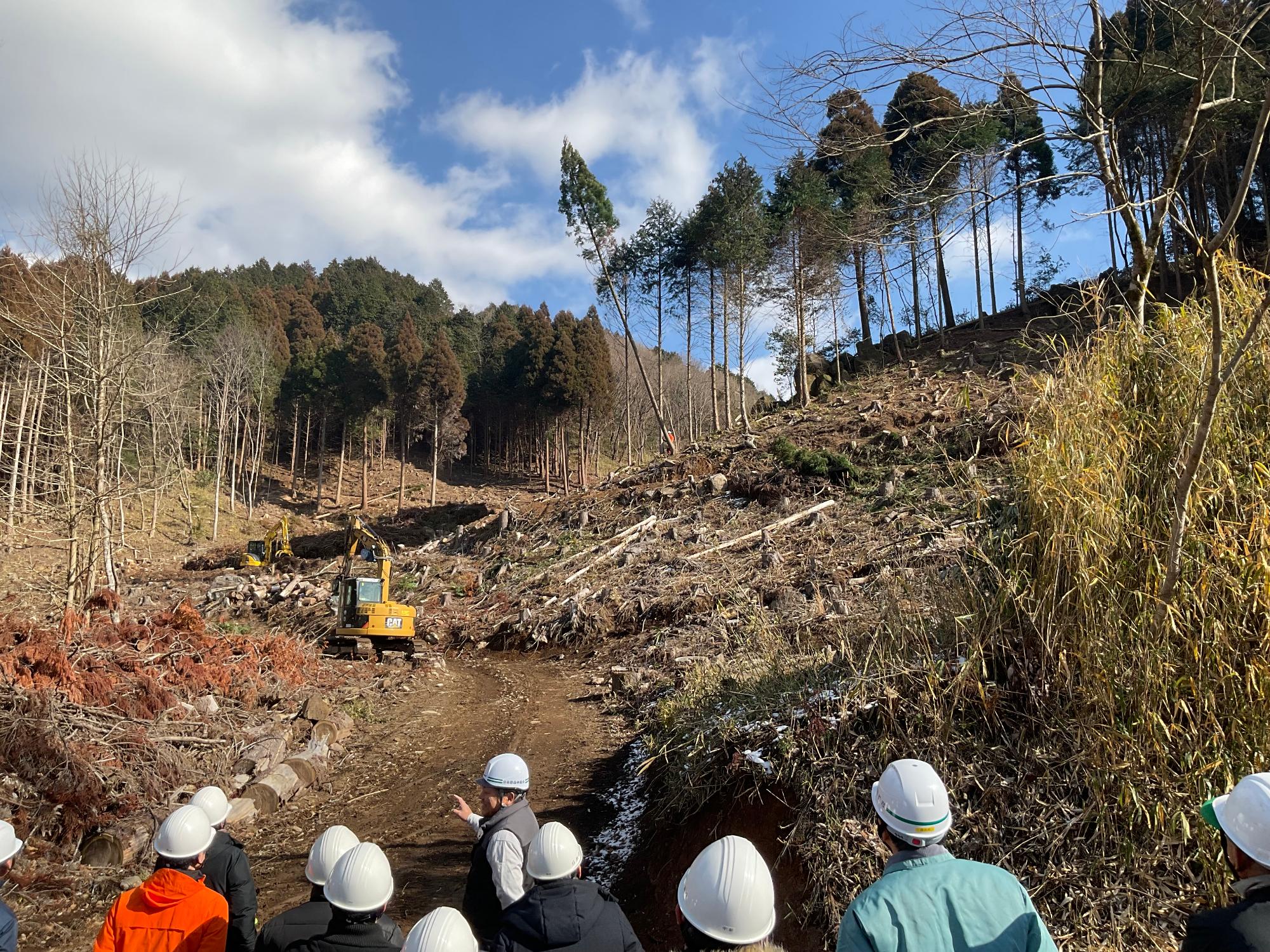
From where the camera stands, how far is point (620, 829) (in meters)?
6.08

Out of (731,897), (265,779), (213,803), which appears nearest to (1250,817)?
(731,897)

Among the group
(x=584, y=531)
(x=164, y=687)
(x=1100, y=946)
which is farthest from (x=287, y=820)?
(x=584, y=531)

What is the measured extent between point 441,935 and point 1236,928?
1998 millimetres

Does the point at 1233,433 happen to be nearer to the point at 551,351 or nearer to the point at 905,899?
the point at 905,899

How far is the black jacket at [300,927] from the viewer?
8.84 feet

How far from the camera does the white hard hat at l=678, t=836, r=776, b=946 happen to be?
6.57 feet

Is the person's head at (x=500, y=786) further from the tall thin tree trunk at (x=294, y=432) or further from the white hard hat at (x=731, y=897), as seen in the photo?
the tall thin tree trunk at (x=294, y=432)

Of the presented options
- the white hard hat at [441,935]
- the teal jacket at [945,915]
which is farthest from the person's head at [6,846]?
the teal jacket at [945,915]

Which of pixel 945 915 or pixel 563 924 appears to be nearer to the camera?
pixel 945 915

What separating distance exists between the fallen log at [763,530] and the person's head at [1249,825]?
13.0 meters

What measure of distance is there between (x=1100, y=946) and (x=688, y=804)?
2586mm

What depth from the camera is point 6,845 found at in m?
2.91

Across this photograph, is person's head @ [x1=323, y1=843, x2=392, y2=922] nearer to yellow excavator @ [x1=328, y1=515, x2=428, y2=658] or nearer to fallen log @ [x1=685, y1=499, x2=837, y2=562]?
yellow excavator @ [x1=328, y1=515, x2=428, y2=658]

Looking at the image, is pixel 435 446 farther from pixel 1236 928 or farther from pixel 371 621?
pixel 1236 928
